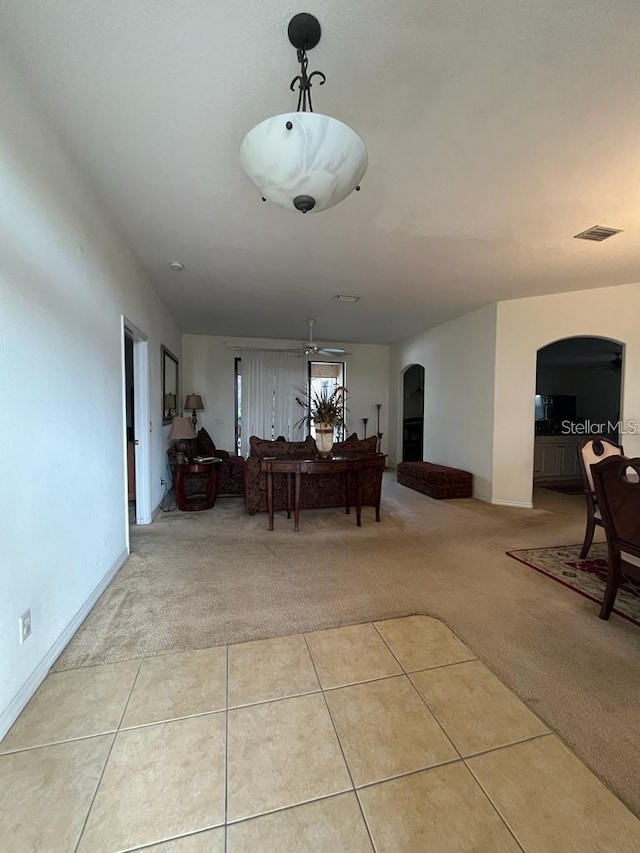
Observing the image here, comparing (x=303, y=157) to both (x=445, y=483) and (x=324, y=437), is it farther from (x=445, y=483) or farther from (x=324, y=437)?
(x=445, y=483)

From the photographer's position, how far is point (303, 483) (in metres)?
4.21

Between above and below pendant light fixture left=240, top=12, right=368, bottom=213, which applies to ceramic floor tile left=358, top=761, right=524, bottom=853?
below

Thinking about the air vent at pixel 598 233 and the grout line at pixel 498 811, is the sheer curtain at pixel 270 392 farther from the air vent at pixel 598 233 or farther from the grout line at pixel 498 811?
the grout line at pixel 498 811

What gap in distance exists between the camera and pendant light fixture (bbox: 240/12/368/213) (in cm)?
109

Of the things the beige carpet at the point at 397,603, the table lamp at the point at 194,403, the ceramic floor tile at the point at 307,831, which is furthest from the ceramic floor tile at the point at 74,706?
the table lamp at the point at 194,403

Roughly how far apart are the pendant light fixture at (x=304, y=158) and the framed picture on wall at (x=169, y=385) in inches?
159

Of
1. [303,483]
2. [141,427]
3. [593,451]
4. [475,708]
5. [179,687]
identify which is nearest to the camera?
[475,708]

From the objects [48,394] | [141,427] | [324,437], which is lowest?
[324,437]

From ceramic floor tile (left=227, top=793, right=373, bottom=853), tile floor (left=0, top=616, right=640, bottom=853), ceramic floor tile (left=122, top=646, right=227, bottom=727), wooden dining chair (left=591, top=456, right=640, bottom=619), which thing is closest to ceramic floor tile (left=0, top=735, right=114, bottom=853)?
tile floor (left=0, top=616, right=640, bottom=853)

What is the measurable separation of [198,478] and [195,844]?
403cm

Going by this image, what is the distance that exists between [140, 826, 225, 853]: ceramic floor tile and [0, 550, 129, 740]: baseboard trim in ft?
2.73

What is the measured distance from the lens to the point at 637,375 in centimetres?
434

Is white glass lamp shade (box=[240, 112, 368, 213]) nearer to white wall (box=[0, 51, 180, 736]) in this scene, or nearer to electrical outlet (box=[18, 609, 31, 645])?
white wall (box=[0, 51, 180, 736])

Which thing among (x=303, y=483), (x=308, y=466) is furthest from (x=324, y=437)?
(x=303, y=483)
